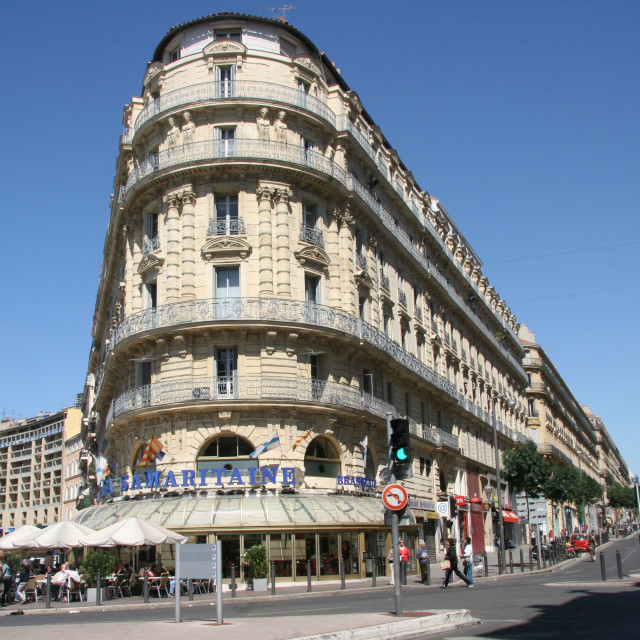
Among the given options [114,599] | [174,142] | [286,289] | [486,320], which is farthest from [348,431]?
[486,320]

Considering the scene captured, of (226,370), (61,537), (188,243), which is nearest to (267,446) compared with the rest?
(226,370)

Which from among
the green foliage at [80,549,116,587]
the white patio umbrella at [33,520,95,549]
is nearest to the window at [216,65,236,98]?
the white patio umbrella at [33,520,95,549]

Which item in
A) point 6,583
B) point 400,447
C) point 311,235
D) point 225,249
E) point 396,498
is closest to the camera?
point 400,447

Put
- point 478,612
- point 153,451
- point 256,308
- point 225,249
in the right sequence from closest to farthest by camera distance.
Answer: point 478,612 < point 153,451 < point 256,308 < point 225,249

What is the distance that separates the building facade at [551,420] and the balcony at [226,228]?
48.2m

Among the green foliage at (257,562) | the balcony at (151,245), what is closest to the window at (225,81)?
the balcony at (151,245)

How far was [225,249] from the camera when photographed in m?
31.5

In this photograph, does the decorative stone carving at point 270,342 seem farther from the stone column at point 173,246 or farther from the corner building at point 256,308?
the stone column at point 173,246

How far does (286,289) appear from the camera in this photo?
31422 millimetres

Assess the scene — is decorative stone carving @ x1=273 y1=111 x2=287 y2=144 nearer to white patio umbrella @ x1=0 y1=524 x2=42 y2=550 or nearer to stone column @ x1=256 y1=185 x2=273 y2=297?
stone column @ x1=256 y1=185 x2=273 y2=297

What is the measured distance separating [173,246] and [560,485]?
104 feet

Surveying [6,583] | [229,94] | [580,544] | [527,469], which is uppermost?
[229,94]

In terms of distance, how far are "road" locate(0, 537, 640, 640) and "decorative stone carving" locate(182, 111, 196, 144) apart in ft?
61.3

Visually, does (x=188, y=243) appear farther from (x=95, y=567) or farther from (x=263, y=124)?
(x=95, y=567)
